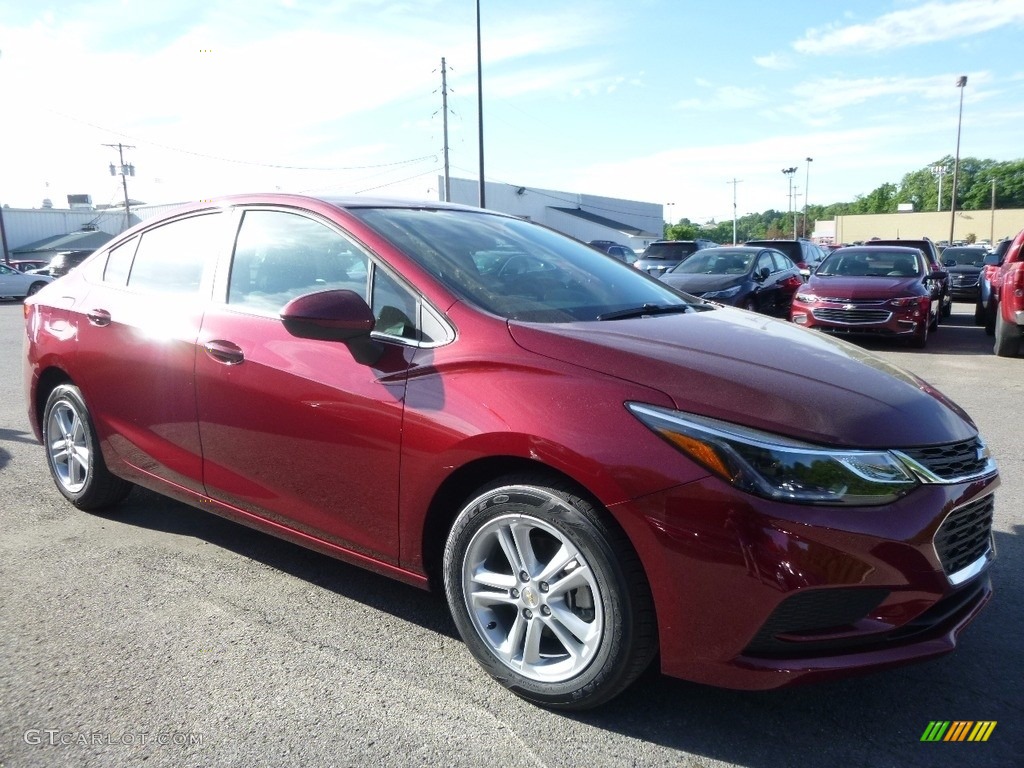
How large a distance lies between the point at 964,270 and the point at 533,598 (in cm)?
2249

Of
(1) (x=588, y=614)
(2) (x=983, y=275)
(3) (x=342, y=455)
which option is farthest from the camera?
(2) (x=983, y=275)

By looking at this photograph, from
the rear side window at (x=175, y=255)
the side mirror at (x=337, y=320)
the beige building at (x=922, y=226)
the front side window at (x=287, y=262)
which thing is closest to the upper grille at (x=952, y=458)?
the side mirror at (x=337, y=320)

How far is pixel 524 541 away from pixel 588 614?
287 millimetres

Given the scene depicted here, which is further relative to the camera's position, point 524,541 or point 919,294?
point 919,294

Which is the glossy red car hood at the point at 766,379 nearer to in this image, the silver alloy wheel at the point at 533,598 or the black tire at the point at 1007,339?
the silver alloy wheel at the point at 533,598

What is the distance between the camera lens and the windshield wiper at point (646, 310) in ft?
10.2

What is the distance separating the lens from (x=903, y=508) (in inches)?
88.7

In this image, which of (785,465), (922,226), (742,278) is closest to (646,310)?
(785,465)

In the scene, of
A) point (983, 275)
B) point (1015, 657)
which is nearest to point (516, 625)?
point (1015, 657)

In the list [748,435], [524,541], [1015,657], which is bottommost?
[1015,657]

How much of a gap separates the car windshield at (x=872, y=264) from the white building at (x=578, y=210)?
3446 centimetres

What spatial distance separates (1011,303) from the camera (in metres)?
10.1

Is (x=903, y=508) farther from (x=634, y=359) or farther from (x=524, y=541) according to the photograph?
(x=524, y=541)

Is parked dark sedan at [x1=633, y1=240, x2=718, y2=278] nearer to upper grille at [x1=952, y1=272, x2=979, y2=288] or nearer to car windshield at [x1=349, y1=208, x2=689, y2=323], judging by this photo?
upper grille at [x1=952, y1=272, x2=979, y2=288]
